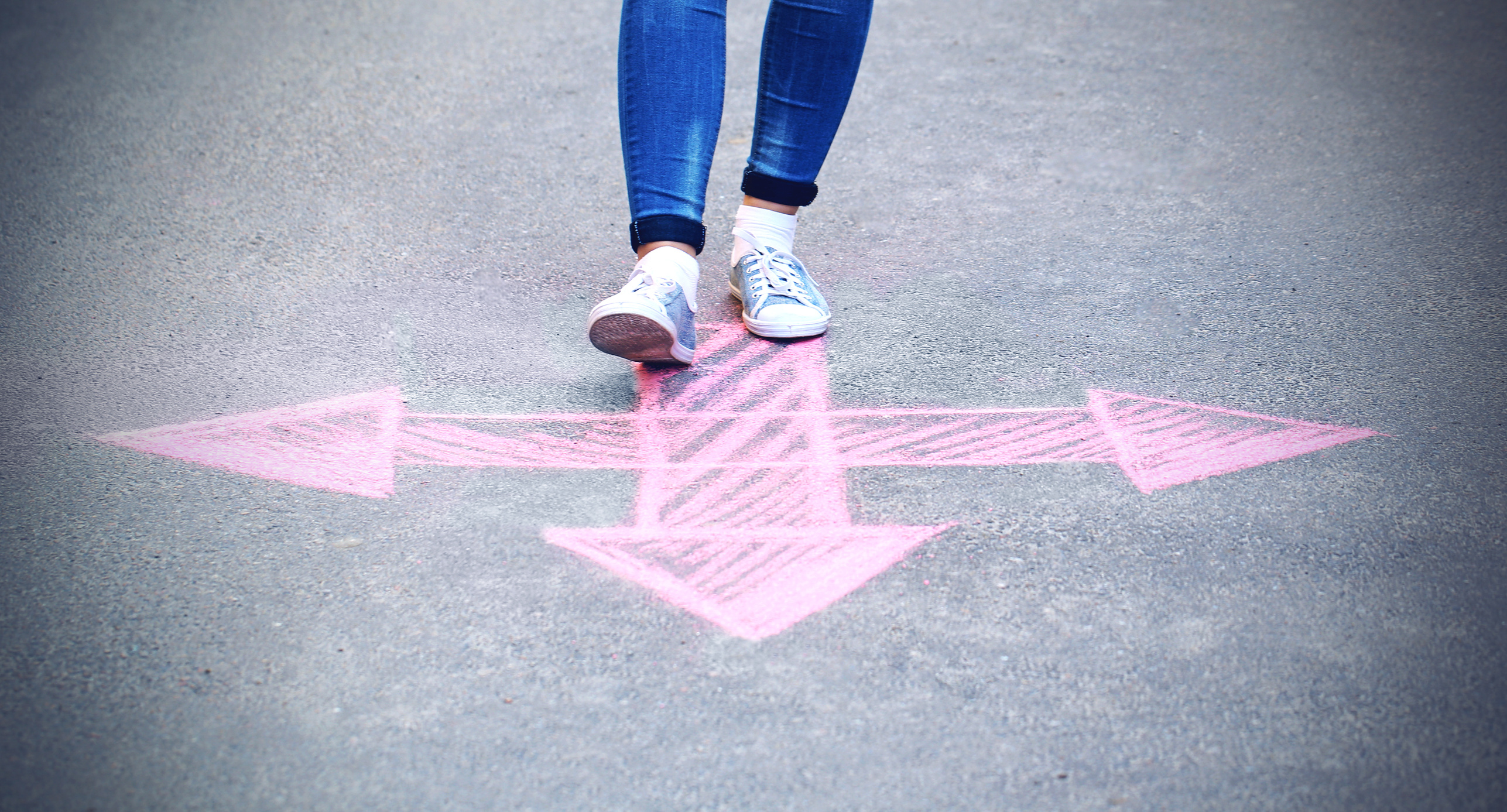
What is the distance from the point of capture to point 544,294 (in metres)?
2.56

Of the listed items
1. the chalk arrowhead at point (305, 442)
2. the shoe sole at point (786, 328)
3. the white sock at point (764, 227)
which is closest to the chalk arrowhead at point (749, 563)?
the chalk arrowhead at point (305, 442)

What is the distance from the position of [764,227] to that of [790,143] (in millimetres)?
205

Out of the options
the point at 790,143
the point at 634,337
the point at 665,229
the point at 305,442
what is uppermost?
the point at 790,143

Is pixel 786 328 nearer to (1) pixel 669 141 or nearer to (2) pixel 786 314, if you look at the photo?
(2) pixel 786 314

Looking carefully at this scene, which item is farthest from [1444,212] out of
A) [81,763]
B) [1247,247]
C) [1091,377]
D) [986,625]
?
[81,763]

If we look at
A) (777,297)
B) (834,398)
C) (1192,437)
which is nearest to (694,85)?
(777,297)

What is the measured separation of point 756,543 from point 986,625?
40cm

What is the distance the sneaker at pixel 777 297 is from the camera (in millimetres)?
2338

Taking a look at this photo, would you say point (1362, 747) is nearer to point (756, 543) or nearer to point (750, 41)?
point (756, 543)

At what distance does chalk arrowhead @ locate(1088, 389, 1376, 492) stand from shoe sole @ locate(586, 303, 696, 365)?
85 cm

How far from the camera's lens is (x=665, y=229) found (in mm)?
2182

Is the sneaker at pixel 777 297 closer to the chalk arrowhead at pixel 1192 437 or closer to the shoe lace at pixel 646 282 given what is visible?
the shoe lace at pixel 646 282

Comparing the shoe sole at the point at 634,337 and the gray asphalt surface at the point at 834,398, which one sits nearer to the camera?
the gray asphalt surface at the point at 834,398

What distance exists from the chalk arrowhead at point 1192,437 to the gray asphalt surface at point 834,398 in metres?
0.04
